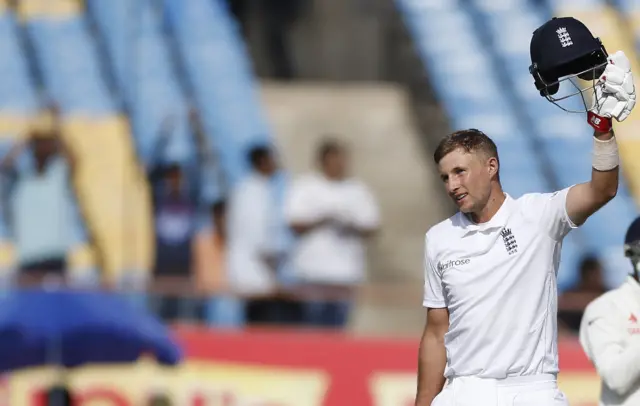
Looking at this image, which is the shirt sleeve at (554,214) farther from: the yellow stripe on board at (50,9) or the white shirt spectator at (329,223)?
the yellow stripe on board at (50,9)

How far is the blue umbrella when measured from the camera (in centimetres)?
1020

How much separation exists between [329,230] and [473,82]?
3.68 meters

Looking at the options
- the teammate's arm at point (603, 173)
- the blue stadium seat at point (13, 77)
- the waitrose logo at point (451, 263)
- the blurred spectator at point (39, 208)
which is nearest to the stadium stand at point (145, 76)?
the blue stadium seat at point (13, 77)

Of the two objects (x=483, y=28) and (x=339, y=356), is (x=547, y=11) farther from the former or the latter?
(x=339, y=356)

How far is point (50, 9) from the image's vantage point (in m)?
14.3

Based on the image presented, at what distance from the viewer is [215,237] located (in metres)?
12.4

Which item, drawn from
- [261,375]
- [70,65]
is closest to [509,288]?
[261,375]

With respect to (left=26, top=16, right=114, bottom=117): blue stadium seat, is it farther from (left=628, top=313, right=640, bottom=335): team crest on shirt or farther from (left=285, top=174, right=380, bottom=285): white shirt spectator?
(left=628, top=313, right=640, bottom=335): team crest on shirt

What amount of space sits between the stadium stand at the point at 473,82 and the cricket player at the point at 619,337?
6954 millimetres

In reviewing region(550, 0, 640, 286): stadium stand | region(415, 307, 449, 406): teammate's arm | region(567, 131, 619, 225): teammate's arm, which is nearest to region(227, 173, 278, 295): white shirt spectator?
region(550, 0, 640, 286): stadium stand

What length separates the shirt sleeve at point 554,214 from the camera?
6.03 m

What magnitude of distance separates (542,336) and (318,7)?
9.63 m

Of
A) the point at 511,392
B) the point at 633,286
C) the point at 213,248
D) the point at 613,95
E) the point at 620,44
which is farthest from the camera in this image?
the point at 620,44

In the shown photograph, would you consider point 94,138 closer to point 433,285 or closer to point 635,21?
point 635,21
